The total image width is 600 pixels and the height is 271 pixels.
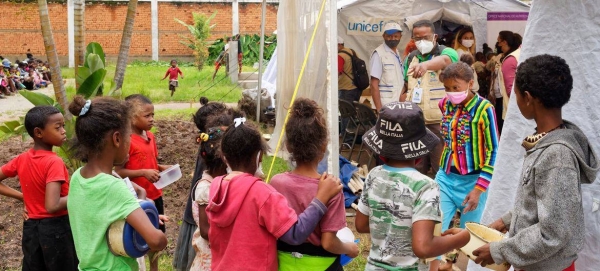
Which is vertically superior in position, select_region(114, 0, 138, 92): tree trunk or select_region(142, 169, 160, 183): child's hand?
select_region(114, 0, 138, 92): tree trunk

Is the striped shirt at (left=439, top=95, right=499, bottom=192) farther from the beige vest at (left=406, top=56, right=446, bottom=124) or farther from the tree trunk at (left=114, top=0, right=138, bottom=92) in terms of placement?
the tree trunk at (left=114, top=0, right=138, bottom=92)

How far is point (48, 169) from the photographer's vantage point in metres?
4.09

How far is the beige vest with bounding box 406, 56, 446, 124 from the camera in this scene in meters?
7.00

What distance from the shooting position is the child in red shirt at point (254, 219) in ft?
9.86

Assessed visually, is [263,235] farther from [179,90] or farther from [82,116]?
[179,90]

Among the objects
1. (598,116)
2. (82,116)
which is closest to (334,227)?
(82,116)

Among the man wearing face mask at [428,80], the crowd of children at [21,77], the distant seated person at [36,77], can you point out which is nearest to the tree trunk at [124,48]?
the man wearing face mask at [428,80]

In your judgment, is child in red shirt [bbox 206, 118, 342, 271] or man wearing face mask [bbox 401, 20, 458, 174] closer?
child in red shirt [bbox 206, 118, 342, 271]

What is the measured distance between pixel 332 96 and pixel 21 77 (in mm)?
19738

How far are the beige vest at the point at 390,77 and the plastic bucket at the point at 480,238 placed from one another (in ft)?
15.1

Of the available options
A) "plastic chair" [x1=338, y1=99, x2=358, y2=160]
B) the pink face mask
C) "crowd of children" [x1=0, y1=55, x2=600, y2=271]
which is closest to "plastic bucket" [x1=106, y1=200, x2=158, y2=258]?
"crowd of children" [x1=0, y1=55, x2=600, y2=271]

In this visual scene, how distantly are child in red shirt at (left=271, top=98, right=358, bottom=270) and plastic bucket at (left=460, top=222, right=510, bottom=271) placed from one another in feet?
1.94

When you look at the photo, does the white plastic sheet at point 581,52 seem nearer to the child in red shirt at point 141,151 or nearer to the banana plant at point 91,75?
the child in red shirt at point 141,151

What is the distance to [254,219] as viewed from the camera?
3047 mm
